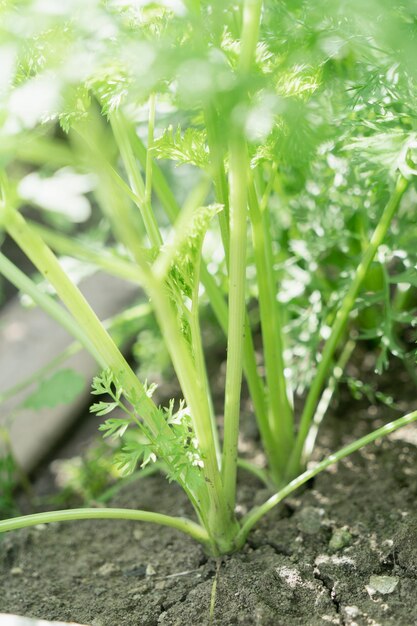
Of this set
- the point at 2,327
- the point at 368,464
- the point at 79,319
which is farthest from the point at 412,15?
the point at 2,327

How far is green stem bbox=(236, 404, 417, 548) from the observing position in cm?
85

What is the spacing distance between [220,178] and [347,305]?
0.94ft

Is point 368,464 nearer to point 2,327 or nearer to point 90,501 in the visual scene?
point 90,501

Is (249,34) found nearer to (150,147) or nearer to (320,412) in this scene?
(150,147)

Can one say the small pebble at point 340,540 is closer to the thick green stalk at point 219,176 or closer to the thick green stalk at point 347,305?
the thick green stalk at point 347,305

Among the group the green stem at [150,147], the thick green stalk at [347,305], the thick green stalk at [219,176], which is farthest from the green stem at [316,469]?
the green stem at [150,147]

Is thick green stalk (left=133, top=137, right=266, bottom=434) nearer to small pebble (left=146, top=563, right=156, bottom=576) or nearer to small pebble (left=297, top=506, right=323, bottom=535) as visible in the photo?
small pebble (left=297, top=506, right=323, bottom=535)

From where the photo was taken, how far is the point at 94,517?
2.76ft

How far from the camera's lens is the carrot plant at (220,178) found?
2.06ft

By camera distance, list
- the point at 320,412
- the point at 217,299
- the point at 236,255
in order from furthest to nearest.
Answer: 1. the point at 320,412
2. the point at 217,299
3. the point at 236,255

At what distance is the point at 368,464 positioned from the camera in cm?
114

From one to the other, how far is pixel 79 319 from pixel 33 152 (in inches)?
10.2

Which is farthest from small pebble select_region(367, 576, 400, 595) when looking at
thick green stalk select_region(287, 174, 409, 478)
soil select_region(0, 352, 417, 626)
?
thick green stalk select_region(287, 174, 409, 478)

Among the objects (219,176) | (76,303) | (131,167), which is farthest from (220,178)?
(76,303)
